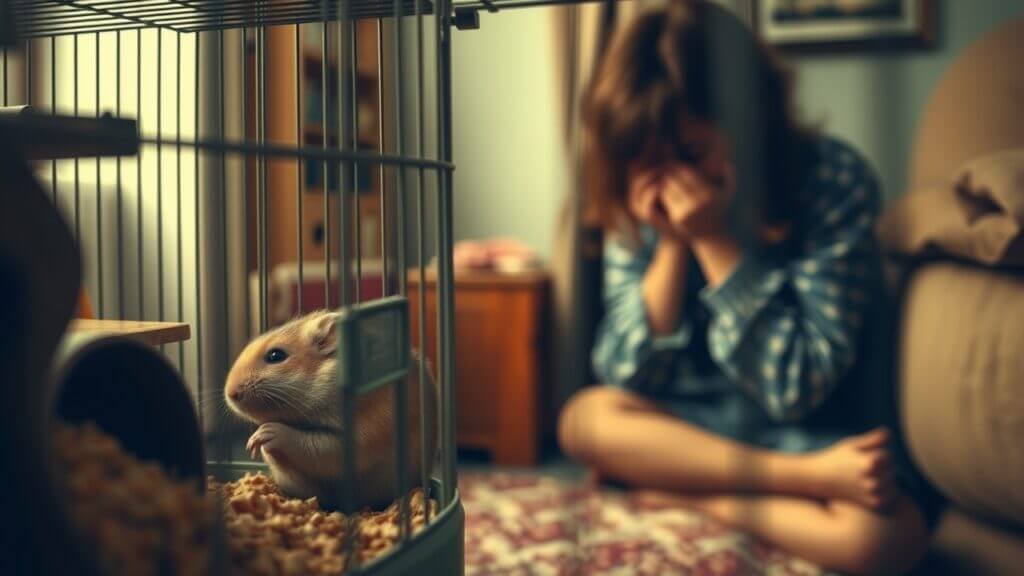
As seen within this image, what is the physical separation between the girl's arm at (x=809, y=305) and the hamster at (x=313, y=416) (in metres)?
1.20

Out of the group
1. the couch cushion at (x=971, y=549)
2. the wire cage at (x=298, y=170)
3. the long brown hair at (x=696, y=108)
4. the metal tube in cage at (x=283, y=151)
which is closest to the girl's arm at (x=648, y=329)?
the long brown hair at (x=696, y=108)

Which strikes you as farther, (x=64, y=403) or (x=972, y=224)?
(x=972, y=224)

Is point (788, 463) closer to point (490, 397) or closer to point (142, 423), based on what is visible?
point (490, 397)

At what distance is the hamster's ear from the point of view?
0.70 metres

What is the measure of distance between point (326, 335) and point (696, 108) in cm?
155

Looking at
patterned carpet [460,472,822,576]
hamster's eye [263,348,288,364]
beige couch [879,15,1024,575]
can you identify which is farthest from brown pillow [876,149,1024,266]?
hamster's eye [263,348,288,364]

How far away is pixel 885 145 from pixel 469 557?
1.72m

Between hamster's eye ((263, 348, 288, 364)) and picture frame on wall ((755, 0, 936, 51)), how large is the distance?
2.08 meters

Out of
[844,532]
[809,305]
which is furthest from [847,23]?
[844,532]

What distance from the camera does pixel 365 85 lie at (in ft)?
9.06

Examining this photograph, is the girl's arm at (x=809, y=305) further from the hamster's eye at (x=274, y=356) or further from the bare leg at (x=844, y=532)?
the hamster's eye at (x=274, y=356)

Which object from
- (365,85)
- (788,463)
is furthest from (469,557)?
(365,85)

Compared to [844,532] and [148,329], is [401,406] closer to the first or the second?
[148,329]

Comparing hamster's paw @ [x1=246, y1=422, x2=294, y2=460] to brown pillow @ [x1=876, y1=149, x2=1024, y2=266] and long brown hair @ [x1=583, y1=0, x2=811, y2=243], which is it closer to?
brown pillow @ [x1=876, y1=149, x2=1024, y2=266]
